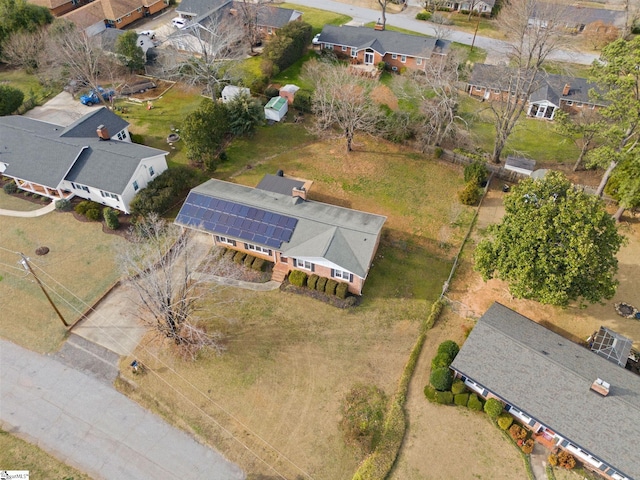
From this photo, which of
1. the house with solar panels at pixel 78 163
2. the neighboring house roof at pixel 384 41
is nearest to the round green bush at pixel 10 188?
the house with solar panels at pixel 78 163

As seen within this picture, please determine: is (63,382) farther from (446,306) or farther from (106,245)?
(446,306)

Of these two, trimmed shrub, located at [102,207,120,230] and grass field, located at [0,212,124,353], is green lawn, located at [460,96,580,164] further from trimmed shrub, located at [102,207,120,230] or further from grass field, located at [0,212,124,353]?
grass field, located at [0,212,124,353]

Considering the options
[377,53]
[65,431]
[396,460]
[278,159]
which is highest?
[377,53]

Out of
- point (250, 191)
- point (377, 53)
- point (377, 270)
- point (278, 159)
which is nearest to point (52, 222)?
point (250, 191)

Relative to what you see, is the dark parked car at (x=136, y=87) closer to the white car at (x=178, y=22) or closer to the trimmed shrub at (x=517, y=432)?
the white car at (x=178, y=22)

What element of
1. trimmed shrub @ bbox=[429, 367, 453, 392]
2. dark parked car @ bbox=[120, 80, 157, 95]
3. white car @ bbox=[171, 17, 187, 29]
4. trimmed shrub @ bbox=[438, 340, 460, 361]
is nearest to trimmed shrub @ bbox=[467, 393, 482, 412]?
trimmed shrub @ bbox=[429, 367, 453, 392]

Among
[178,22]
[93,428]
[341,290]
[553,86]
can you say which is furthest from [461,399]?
[178,22]
